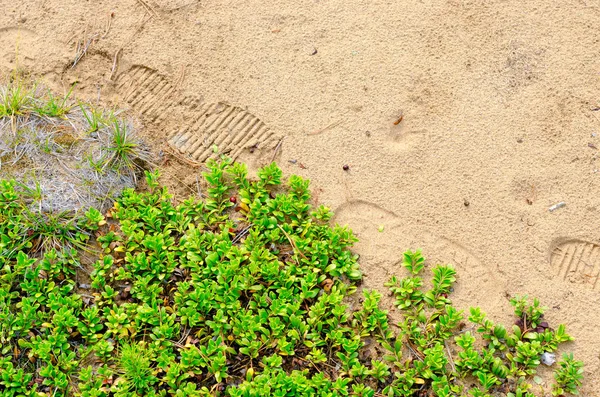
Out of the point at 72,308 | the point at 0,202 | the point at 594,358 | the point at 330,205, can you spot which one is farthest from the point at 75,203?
the point at 594,358

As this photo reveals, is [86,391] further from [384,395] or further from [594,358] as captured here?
[594,358]

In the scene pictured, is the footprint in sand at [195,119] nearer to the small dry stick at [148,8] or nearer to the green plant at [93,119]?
the green plant at [93,119]

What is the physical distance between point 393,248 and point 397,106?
2.96 ft

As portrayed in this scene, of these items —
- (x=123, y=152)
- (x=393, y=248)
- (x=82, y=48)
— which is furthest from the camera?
(x=82, y=48)

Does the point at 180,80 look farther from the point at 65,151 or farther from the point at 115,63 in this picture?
the point at 65,151

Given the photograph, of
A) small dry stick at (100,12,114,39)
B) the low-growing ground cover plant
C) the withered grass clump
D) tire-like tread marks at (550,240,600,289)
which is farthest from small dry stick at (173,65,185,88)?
tire-like tread marks at (550,240,600,289)

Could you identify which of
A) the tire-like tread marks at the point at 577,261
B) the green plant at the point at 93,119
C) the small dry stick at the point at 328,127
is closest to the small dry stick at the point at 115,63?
the green plant at the point at 93,119

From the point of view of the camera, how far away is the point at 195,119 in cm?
387

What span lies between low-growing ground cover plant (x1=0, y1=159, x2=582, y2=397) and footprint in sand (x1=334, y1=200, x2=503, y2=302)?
0.27 ft

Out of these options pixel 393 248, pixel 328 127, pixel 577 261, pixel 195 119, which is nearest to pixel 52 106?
pixel 195 119

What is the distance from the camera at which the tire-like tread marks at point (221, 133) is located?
12.4 feet

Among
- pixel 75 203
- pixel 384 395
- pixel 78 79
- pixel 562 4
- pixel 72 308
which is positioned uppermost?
pixel 562 4

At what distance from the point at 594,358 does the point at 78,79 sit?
11.3 ft

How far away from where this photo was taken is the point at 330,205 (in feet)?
11.7
